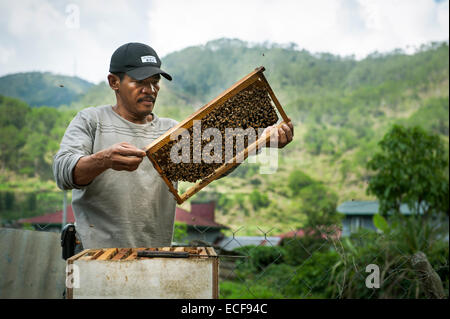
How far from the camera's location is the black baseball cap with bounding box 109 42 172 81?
2.73 meters

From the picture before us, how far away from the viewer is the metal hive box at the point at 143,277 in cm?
170

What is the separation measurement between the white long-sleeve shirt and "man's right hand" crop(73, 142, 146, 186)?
298mm

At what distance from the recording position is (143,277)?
1731 mm

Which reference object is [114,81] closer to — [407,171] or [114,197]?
[114,197]

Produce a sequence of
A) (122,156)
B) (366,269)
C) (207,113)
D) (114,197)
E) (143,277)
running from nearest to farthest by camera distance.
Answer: (143,277) → (122,156) → (207,113) → (114,197) → (366,269)

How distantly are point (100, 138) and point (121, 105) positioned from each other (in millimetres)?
349

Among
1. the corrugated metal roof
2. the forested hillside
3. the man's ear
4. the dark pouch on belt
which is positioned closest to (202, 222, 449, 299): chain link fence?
the dark pouch on belt

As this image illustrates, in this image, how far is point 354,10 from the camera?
3292 inches

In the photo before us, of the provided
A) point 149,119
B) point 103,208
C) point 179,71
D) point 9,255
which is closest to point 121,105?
point 149,119

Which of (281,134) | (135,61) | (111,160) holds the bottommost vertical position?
(111,160)

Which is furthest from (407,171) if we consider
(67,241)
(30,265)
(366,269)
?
(67,241)

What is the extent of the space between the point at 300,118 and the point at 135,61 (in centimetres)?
7024

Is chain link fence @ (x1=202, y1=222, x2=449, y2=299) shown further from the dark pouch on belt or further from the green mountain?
the green mountain
